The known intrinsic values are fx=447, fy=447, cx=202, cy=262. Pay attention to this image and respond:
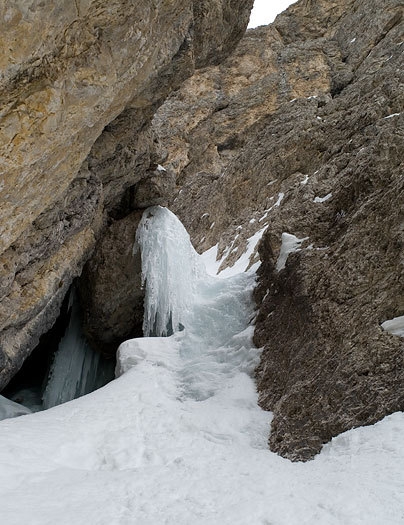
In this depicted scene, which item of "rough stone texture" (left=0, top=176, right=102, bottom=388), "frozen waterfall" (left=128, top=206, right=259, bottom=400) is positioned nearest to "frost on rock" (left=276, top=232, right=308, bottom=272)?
"frozen waterfall" (left=128, top=206, right=259, bottom=400)

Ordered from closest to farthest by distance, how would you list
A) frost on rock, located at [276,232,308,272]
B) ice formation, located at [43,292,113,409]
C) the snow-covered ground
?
1. the snow-covered ground
2. frost on rock, located at [276,232,308,272]
3. ice formation, located at [43,292,113,409]

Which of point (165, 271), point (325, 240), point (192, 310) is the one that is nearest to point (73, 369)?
point (165, 271)

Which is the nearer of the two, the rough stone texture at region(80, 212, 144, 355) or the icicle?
the icicle

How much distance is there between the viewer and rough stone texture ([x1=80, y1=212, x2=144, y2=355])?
1180 cm

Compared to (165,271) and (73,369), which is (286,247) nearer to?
(165,271)

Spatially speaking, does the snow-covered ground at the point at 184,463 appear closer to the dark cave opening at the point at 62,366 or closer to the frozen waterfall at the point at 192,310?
the frozen waterfall at the point at 192,310

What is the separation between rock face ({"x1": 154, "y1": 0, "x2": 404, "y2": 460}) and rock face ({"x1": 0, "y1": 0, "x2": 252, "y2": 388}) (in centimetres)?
308

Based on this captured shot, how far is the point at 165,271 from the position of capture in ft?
35.2

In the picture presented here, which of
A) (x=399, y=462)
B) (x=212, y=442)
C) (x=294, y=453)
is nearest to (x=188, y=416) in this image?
(x=212, y=442)

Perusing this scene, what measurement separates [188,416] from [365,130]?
25.2 feet

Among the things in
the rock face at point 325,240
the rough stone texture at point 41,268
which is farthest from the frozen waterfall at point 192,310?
the rough stone texture at point 41,268

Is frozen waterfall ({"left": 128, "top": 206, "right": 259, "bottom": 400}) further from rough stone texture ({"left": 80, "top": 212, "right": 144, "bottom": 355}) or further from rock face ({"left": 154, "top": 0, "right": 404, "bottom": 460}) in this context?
rock face ({"left": 154, "top": 0, "right": 404, "bottom": 460})

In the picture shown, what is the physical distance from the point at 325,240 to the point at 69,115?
4.26 meters

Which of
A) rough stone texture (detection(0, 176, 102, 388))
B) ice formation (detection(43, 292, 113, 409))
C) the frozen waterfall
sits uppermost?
rough stone texture (detection(0, 176, 102, 388))
